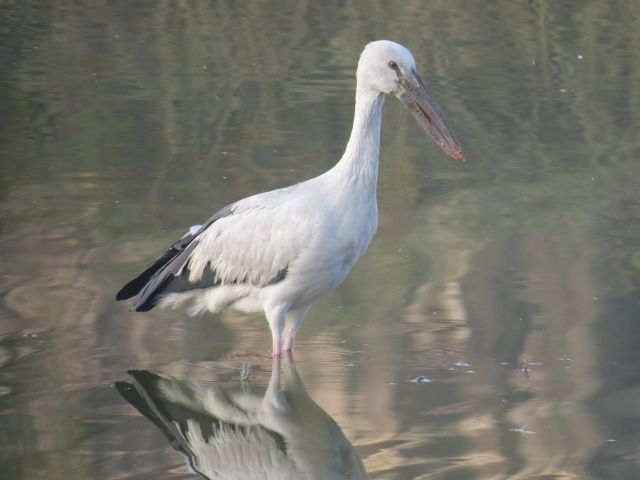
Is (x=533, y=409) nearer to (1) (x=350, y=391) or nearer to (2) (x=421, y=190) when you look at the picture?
(1) (x=350, y=391)

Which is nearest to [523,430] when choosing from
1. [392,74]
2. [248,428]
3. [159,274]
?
[248,428]

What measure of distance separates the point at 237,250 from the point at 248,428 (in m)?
1.06

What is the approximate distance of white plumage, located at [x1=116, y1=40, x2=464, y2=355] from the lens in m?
6.42

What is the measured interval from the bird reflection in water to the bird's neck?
1.12m

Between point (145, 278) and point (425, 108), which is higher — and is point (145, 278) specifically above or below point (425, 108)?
below

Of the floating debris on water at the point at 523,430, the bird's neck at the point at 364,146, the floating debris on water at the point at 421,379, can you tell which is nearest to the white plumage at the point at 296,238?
the bird's neck at the point at 364,146

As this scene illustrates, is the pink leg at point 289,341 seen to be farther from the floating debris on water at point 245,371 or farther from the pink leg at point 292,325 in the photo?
the floating debris on water at point 245,371

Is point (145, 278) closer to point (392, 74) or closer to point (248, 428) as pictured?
point (248, 428)

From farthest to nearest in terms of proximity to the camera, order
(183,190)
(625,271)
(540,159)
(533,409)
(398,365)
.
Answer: (540,159) < (183,190) < (625,271) < (398,365) < (533,409)

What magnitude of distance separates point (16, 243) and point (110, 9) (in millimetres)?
11208

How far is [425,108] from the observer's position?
22.3 ft

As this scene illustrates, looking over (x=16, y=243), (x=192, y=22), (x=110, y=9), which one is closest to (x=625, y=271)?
(x=16, y=243)

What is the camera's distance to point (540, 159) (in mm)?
11781

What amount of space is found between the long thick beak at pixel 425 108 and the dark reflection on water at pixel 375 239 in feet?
3.98
